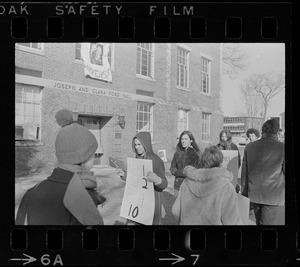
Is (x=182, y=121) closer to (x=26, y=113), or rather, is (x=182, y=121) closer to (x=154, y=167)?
(x=154, y=167)

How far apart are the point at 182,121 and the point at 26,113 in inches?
79.1

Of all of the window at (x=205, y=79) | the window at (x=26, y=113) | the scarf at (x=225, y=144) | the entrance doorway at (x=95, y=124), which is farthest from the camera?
the window at (x=205, y=79)

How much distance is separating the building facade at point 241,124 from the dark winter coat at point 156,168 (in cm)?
102

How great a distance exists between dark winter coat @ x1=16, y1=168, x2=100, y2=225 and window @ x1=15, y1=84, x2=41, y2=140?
59 cm

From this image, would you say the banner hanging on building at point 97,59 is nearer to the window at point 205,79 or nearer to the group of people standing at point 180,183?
the group of people standing at point 180,183

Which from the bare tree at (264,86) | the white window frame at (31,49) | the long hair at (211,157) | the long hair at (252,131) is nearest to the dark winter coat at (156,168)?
the long hair at (211,157)

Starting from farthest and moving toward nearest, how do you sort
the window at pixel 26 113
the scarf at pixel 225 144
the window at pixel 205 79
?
the window at pixel 205 79
the scarf at pixel 225 144
the window at pixel 26 113

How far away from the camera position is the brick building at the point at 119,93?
16.1 ft
